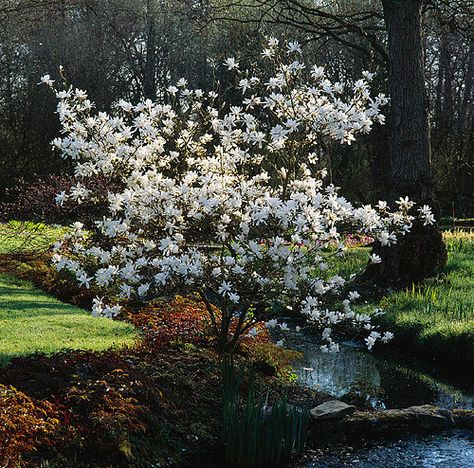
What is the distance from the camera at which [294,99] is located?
20.2 feet

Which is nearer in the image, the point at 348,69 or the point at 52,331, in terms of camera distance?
the point at 52,331

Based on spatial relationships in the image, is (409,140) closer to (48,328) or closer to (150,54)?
(48,328)

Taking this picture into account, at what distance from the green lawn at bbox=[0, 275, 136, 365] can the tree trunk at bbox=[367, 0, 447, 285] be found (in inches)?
192

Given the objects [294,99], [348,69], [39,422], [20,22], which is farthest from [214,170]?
[20,22]

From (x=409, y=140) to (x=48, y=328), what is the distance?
6.02 metres

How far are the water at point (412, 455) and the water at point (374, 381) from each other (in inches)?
40.0

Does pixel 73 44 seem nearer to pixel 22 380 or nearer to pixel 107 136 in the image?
pixel 107 136

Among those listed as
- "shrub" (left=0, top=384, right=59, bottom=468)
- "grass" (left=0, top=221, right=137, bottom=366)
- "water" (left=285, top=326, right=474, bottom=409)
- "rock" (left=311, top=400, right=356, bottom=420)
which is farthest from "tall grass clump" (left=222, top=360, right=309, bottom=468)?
"water" (left=285, top=326, right=474, bottom=409)

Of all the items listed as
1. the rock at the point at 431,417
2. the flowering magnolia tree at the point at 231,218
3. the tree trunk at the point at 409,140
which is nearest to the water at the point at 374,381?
the rock at the point at 431,417

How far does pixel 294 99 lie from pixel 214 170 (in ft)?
2.98

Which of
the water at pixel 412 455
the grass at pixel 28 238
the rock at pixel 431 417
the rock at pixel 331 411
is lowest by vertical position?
the water at pixel 412 455

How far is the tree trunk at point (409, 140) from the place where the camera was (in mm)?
10328

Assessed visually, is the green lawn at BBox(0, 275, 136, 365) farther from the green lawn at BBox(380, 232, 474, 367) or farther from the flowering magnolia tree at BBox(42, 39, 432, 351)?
the green lawn at BBox(380, 232, 474, 367)

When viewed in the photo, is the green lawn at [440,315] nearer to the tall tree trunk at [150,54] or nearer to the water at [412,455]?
the water at [412,455]
